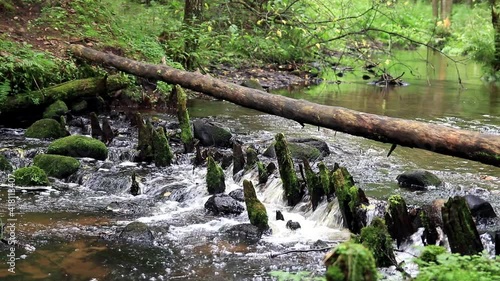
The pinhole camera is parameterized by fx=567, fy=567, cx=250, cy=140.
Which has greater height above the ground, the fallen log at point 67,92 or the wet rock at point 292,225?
the fallen log at point 67,92

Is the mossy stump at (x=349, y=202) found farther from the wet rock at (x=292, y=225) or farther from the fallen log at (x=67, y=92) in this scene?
the fallen log at (x=67, y=92)

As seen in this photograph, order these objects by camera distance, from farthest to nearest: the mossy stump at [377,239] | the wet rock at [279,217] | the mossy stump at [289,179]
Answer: the mossy stump at [289,179] → the wet rock at [279,217] → the mossy stump at [377,239]

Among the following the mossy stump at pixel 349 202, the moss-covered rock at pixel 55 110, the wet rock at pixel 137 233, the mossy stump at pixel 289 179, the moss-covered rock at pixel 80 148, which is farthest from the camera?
the moss-covered rock at pixel 55 110

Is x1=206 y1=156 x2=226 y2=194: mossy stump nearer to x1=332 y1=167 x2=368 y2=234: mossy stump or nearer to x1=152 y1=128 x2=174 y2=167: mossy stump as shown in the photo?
x1=152 y1=128 x2=174 y2=167: mossy stump

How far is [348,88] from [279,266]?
594 inches

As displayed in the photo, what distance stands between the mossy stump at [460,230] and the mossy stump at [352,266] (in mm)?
2658

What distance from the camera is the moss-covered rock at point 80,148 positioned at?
31.6ft

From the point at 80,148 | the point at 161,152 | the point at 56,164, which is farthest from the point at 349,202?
the point at 80,148

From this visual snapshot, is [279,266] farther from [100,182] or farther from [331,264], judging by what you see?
[100,182]

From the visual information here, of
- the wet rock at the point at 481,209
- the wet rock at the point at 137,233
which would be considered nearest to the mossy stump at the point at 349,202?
the wet rock at the point at 481,209

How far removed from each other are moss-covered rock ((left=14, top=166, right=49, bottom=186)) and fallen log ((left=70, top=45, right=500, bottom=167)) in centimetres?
305

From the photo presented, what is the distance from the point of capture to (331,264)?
2893mm

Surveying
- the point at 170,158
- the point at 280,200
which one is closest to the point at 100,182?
the point at 170,158

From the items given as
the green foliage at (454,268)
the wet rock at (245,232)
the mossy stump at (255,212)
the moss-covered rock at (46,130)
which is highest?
the green foliage at (454,268)
